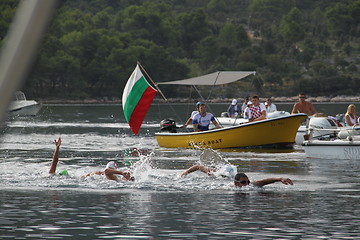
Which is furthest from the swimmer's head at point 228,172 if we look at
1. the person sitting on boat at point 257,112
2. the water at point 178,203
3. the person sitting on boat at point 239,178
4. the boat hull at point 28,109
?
the boat hull at point 28,109

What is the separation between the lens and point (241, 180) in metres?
15.6

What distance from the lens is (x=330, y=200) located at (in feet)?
45.9

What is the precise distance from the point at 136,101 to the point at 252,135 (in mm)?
4349

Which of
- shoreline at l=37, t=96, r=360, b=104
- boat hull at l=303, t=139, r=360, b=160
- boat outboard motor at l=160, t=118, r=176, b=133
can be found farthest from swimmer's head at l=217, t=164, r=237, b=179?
shoreline at l=37, t=96, r=360, b=104

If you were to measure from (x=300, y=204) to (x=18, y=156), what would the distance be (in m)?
14.6

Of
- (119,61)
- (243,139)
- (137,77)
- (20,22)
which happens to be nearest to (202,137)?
(243,139)

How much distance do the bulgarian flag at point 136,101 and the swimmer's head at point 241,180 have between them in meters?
12.4

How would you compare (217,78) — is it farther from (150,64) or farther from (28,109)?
(150,64)

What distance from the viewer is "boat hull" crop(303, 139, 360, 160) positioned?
72.6 ft

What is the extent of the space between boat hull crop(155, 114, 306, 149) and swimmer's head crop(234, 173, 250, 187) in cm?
1128

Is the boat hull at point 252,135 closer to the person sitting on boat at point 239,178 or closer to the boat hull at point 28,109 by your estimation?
the person sitting on boat at point 239,178

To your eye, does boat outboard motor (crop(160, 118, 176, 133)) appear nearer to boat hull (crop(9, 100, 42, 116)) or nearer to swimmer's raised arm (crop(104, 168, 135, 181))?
swimmer's raised arm (crop(104, 168, 135, 181))

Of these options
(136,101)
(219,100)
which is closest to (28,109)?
(136,101)

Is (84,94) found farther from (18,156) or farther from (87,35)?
(18,156)
